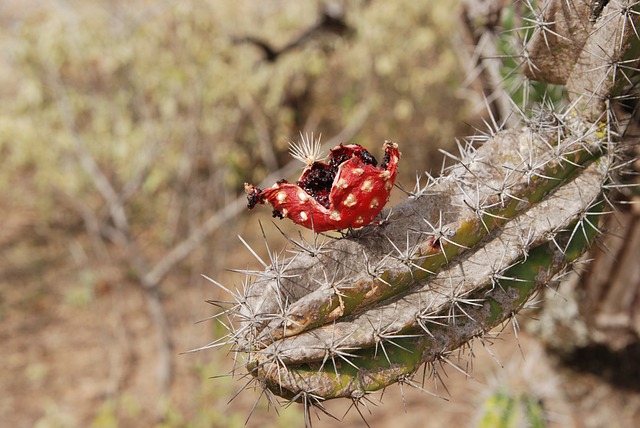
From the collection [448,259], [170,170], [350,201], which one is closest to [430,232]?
[448,259]

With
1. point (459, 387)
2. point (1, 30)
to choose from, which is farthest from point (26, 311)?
point (459, 387)

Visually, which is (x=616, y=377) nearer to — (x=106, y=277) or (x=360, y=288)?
(x=360, y=288)

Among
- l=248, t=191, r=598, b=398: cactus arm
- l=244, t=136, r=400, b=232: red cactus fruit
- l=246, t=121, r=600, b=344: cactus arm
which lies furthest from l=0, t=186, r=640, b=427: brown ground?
l=244, t=136, r=400, b=232: red cactus fruit

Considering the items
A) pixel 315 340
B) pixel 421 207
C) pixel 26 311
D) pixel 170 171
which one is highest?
pixel 170 171

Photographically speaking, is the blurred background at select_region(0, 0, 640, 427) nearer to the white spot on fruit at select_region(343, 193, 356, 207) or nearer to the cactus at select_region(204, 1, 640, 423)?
the cactus at select_region(204, 1, 640, 423)

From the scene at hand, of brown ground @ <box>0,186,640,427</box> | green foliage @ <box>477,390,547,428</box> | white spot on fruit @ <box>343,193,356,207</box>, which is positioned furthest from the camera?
brown ground @ <box>0,186,640,427</box>
